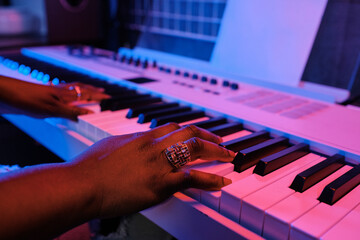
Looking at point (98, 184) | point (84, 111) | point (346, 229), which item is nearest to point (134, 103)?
point (84, 111)

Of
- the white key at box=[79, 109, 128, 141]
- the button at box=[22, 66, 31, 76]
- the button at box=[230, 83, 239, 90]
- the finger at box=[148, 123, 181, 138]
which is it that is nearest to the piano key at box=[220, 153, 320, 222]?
the finger at box=[148, 123, 181, 138]

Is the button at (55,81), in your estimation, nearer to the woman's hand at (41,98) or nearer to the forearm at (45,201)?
the woman's hand at (41,98)

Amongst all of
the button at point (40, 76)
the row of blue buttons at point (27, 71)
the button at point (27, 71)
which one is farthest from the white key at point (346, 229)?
the button at point (27, 71)

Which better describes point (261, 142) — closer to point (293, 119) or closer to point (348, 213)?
point (293, 119)

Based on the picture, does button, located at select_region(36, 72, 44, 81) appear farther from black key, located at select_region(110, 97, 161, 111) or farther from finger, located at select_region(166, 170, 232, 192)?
finger, located at select_region(166, 170, 232, 192)

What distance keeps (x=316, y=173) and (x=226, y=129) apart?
0.30 metres

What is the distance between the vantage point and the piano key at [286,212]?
56cm

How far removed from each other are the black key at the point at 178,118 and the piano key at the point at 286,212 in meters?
0.44

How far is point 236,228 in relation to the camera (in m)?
0.61

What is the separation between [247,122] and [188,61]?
28.8 inches

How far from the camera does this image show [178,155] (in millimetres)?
685

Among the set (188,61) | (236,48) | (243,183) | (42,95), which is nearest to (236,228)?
(243,183)

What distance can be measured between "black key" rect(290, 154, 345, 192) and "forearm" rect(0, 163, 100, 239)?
0.41 metres

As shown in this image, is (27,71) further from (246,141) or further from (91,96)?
(246,141)
